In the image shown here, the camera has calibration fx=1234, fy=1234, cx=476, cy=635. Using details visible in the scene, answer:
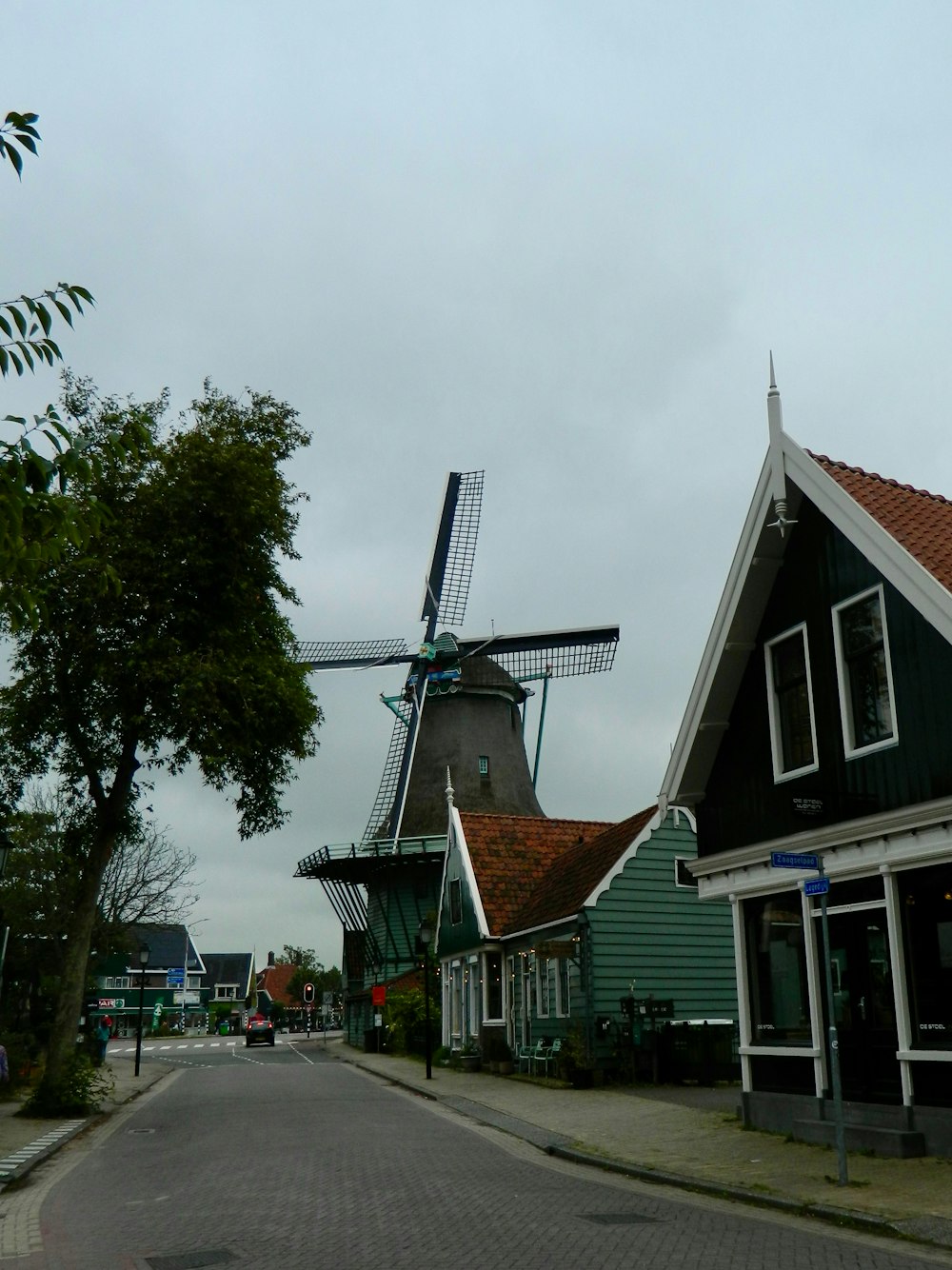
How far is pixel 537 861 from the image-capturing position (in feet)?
116

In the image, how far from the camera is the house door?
556 inches

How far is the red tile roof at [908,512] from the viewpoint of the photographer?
46.4ft

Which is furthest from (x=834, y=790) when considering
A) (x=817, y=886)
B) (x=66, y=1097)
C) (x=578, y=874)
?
(x=578, y=874)

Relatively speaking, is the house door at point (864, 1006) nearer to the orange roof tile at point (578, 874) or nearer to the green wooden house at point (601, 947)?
the green wooden house at point (601, 947)

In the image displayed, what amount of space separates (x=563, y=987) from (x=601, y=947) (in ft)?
5.77

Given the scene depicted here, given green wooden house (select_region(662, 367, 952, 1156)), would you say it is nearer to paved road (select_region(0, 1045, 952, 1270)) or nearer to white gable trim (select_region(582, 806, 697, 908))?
paved road (select_region(0, 1045, 952, 1270))

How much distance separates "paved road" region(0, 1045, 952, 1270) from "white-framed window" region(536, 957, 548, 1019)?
411 inches

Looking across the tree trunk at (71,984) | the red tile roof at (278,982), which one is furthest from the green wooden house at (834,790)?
the red tile roof at (278,982)

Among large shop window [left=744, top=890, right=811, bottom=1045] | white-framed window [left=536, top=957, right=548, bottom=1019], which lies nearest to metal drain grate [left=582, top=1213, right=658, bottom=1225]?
large shop window [left=744, top=890, right=811, bottom=1045]

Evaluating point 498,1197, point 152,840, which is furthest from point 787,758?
point 152,840

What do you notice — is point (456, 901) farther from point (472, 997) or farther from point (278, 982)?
point (278, 982)

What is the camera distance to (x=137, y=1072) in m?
35.1

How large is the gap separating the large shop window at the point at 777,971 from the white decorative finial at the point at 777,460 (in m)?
4.89

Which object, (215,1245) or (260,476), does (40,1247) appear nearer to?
(215,1245)
